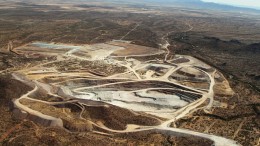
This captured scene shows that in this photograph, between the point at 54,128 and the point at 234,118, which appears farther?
the point at 234,118

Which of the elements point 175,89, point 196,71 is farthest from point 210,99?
point 196,71

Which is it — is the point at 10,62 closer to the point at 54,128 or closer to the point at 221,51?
the point at 54,128

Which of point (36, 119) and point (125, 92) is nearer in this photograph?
point (36, 119)

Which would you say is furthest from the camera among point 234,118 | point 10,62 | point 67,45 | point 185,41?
point 185,41

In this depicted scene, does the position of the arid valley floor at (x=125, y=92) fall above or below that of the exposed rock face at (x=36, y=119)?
below

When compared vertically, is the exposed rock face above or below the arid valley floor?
above

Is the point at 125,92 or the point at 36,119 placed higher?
the point at 36,119

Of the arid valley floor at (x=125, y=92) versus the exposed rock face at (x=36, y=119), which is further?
the exposed rock face at (x=36, y=119)

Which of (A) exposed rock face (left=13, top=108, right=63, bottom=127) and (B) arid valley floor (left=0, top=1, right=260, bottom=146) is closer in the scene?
(B) arid valley floor (left=0, top=1, right=260, bottom=146)
